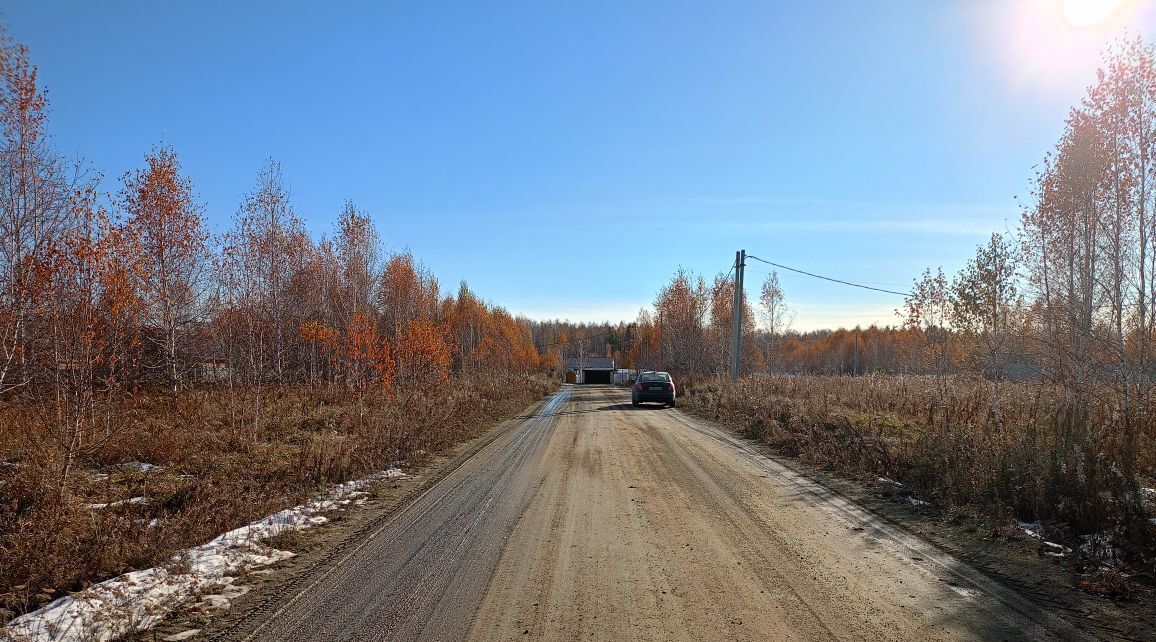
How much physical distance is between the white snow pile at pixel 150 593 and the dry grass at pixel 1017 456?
7.86 m

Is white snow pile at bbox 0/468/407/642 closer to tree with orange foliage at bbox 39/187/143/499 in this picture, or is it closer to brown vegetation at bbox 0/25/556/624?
brown vegetation at bbox 0/25/556/624

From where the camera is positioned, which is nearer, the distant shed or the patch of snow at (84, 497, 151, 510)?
the patch of snow at (84, 497, 151, 510)

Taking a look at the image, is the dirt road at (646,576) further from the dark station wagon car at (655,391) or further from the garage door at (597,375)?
the garage door at (597,375)

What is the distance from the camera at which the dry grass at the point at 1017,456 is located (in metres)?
6.04

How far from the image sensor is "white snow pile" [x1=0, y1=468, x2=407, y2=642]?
3.93m

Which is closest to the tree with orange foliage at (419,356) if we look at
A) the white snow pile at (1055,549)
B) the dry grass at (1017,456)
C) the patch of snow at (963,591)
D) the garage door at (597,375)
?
the dry grass at (1017,456)

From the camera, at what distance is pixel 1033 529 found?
6312 mm

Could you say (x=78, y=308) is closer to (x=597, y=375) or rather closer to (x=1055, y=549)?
(x=1055, y=549)

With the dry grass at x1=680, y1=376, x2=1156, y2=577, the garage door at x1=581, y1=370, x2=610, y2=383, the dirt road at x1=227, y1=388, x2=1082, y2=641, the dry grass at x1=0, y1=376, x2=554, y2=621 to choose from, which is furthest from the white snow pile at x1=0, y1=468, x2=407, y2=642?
the garage door at x1=581, y1=370, x2=610, y2=383

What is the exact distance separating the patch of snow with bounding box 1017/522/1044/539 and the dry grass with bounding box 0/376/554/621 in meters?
8.60

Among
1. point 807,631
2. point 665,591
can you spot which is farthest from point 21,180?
point 807,631

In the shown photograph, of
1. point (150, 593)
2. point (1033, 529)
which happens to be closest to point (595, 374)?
point (1033, 529)

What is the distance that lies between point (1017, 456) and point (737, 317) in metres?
20.2

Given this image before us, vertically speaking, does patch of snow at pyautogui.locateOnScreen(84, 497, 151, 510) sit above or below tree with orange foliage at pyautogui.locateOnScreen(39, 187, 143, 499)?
below
